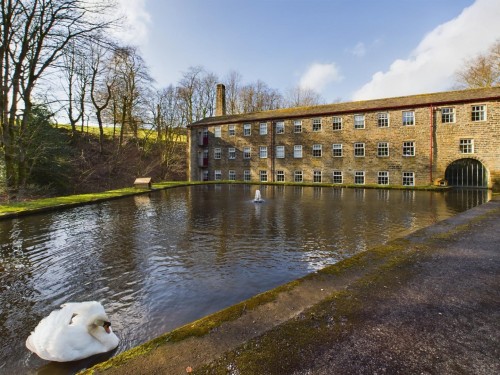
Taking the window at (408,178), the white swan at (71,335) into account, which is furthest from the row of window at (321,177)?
the white swan at (71,335)

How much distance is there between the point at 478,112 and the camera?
69.0ft

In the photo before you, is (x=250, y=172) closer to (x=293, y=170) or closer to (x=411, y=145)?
(x=293, y=170)

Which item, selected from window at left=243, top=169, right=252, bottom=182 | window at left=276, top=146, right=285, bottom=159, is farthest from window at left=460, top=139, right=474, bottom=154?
window at left=243, top=169, right=252, bottom=182

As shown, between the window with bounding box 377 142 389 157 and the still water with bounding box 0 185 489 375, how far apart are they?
14.5 m

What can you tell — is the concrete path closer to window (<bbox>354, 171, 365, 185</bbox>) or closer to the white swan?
the white swan

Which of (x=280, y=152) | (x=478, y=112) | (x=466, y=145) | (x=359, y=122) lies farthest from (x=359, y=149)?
(x=478, y=112)

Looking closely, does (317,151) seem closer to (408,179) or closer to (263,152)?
(263,152)

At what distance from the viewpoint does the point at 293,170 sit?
2908 centimetres

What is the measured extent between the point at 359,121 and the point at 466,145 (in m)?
8.36

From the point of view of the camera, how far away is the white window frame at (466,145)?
69.8ft

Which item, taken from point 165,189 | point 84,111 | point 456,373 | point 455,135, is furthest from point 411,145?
point 84,111

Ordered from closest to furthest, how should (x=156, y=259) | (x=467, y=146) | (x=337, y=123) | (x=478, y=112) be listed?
(x=156, y=259) < (x=478, y=112) < (x=467, y=146) < (x=337, y=123)

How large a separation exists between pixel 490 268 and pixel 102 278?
6.43 metres

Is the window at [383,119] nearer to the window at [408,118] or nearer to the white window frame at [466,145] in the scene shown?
the window at [408,118]
